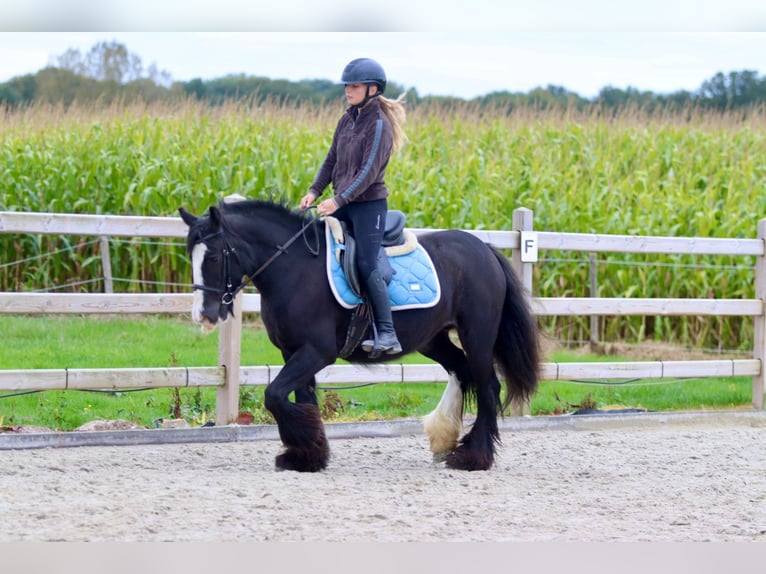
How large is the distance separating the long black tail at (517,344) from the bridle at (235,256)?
4.87 feet

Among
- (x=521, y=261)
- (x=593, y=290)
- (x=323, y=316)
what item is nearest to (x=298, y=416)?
(x=323, y=316)

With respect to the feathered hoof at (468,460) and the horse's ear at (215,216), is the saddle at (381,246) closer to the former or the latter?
the horse's ear at (215,216)

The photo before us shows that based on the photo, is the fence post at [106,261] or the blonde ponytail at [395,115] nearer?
the blonde ponytail at [395,115]

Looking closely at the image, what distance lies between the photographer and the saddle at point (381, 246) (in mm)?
6410

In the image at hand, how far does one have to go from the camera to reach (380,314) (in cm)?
642

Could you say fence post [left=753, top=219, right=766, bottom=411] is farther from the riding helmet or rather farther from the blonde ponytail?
the riding helmet

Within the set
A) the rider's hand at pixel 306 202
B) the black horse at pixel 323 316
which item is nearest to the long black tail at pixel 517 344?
the black horse at pixel 323 316

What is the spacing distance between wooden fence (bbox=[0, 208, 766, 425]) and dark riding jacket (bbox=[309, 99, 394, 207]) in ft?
4.38

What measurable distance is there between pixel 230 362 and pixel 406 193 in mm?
5790

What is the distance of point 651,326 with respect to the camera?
13258 millimetres

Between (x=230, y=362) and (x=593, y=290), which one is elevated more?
(x=593, y=290)

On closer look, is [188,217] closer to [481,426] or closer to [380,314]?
[380,314]

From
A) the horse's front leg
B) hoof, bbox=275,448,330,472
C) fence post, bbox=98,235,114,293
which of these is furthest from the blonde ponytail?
fence post, bbox=98,235,114,293

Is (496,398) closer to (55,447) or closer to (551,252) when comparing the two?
(55,447)
